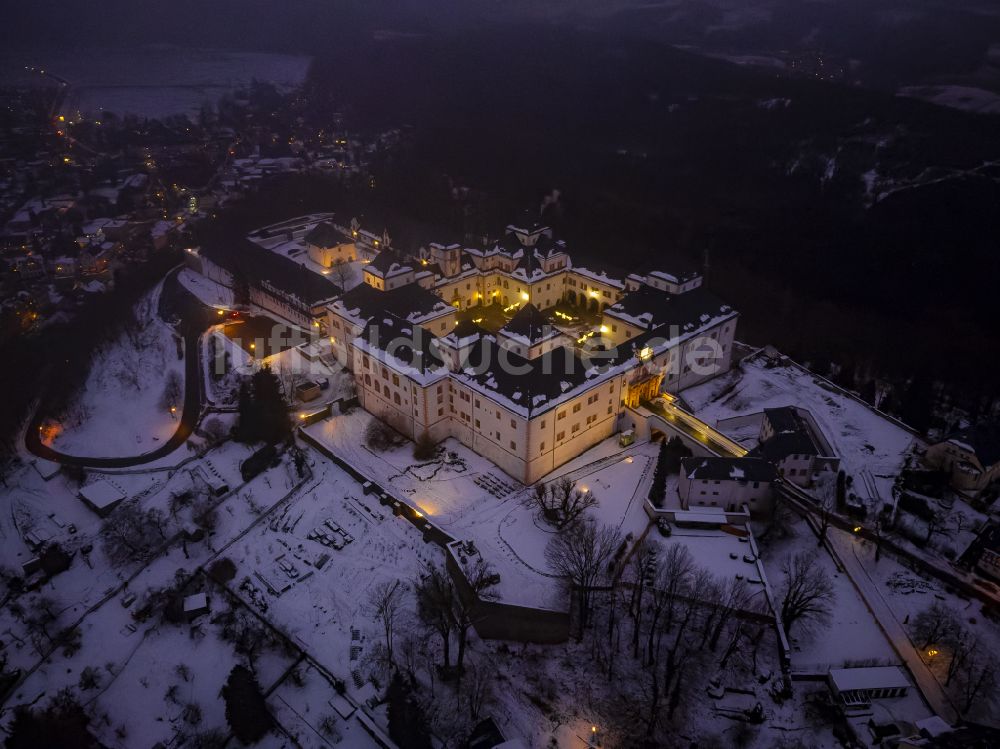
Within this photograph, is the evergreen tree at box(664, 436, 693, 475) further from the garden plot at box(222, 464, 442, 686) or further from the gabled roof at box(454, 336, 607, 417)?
the garden plot at box(222, 464, 442, 686)

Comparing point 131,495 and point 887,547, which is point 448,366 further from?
point 887,547

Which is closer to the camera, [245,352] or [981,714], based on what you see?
[981,714]

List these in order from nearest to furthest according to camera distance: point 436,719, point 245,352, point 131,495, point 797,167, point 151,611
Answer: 1. point 436,719
2. point 151,611
3. point 131,495
4. point 245,352
5. point 797,167

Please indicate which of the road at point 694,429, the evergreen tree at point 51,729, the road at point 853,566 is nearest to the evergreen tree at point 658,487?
the road at point 694,429

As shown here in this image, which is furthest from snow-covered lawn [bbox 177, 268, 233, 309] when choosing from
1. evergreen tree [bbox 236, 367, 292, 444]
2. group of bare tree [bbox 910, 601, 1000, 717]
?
group of bare tree [bbox 910, 601, 1000, 717]

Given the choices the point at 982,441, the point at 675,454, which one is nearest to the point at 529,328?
the point at 675,454

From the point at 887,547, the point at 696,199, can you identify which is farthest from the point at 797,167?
the point at 887,547
